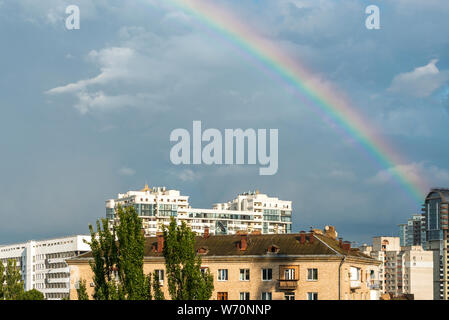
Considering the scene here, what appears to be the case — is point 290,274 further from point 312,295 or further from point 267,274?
point 312,295

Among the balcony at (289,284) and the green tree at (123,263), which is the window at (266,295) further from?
the green tree at (123,263)

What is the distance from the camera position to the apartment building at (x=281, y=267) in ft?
293

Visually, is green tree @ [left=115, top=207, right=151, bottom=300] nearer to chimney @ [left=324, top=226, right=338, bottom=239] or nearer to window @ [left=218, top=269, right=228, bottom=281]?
window @ [left=218, top=269, right=228, bottom=281]

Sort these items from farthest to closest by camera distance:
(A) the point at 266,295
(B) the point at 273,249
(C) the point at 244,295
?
(B) the point at 273,249 → (C) the point at 244,295 → (A) the point at 266,295

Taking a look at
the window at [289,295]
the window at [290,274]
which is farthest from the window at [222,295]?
the window at [290,274]

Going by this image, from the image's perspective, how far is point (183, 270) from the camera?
67312 millimetres

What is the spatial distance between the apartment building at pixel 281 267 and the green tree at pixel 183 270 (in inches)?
924

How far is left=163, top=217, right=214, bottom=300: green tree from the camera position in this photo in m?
66.4

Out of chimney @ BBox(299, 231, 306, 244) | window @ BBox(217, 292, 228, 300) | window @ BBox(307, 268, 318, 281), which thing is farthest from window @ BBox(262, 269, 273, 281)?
chimney @ BBox(299, 231, 306, 244)

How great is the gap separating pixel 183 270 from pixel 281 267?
26481 millimetres

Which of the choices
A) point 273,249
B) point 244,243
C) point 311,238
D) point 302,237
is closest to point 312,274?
point 311,238
